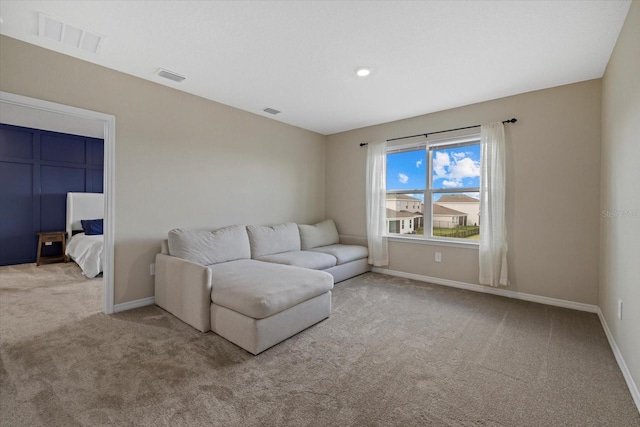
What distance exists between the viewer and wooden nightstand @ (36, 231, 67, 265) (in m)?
Result: 4.99

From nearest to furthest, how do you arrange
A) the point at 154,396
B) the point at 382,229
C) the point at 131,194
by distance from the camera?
the point at 154,396 < the point at 131,194 < the point at 382,229

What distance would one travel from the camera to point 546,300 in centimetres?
322

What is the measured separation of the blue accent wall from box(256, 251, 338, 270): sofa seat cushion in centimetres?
474

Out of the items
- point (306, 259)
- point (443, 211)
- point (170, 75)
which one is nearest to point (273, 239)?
point (306, 259)

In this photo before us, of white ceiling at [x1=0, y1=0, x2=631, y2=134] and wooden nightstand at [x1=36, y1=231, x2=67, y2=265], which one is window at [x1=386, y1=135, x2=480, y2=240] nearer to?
white ceiling at [x1=0, y1=0, x2=631, y2=134]

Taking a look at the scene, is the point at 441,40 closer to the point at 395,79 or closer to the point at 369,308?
the point at 395,79

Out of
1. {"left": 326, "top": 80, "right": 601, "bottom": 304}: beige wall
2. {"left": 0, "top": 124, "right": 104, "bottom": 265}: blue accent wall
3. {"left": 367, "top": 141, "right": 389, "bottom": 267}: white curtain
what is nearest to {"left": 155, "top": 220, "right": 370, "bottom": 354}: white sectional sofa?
{"left": 367, "top": 141, "right": 389, "bottom": 267}: white curtain

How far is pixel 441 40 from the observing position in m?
2.27

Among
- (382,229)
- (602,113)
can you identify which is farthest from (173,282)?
(602,113)

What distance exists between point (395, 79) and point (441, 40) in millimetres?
738

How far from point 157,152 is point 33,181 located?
4.02 meters

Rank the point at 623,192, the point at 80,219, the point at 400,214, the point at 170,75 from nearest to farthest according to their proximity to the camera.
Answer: the point at 623,192
the point at 170,75
the point at 400,214
the point at 80,219

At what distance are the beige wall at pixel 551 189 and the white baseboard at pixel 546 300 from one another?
6cm

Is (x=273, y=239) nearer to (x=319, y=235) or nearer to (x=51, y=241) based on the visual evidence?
(x=319, y=235)
